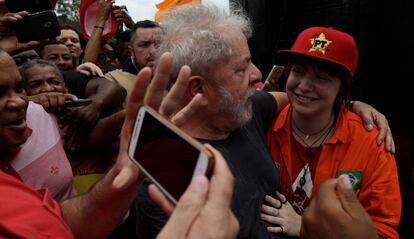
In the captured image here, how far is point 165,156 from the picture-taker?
3.49 ft

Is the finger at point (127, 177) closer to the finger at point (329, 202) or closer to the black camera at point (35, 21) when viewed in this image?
the finger at point (329, 202)

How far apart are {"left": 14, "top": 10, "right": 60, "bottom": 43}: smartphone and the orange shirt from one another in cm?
151

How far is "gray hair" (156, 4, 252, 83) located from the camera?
1830 mm

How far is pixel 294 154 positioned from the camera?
2184 millimetres

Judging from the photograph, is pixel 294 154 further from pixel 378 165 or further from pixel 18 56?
pixel 18 56

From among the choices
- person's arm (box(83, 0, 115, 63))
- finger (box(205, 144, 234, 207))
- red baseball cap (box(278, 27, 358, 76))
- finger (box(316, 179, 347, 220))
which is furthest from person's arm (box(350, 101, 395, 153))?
person's arm (box(83, 0, 115, 63))

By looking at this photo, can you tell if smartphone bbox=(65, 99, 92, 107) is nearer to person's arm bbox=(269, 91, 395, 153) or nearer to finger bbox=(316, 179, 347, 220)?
person's arm bbox=(269, 91, 395, 153)

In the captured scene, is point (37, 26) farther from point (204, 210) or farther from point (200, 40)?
point (204, 210)

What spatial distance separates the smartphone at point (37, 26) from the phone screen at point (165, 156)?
1.80 m

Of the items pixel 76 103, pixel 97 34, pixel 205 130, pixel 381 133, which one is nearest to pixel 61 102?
pixel 76 103

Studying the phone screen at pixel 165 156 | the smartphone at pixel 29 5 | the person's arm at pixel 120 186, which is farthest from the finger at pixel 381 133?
the smartphone at pixel 29 5

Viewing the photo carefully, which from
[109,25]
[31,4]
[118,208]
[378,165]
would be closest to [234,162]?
[118,208]

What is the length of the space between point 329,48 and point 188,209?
58.8 inches

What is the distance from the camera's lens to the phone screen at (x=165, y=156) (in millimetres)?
954
